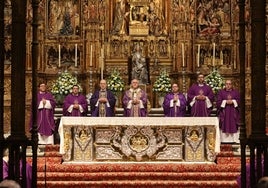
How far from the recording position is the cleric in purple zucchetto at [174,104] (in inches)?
629

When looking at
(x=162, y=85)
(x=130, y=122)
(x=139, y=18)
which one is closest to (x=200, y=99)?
(x=162, y=85)

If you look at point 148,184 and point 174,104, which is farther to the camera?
point 174,104

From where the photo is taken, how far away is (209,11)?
18734mm

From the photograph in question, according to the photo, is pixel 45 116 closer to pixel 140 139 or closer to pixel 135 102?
pixel 135 102

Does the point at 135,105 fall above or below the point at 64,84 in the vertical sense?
below

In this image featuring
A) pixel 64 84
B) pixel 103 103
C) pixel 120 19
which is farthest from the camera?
pixel 120 19

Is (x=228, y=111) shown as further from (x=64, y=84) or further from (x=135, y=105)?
(x=64, y=84)

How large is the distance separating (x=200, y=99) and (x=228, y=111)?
1.11m

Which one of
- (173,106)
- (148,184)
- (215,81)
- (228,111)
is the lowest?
(148,184)

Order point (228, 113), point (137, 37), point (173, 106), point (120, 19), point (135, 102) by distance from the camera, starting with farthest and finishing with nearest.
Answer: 1. point (120, 19)
2. point (137, 37)
3. point (228, 113)
4. point (173, 106)
5. point (135, 102)

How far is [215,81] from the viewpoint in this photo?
17.4 metres

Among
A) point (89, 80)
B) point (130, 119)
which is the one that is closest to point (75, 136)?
point (130, 119)

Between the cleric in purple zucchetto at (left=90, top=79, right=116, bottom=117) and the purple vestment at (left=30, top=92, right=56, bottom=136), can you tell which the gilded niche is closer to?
the cleric in purple zucchetto at (left=90, top=79, right=116, bottom=117)

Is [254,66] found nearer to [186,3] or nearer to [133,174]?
[133,174]
